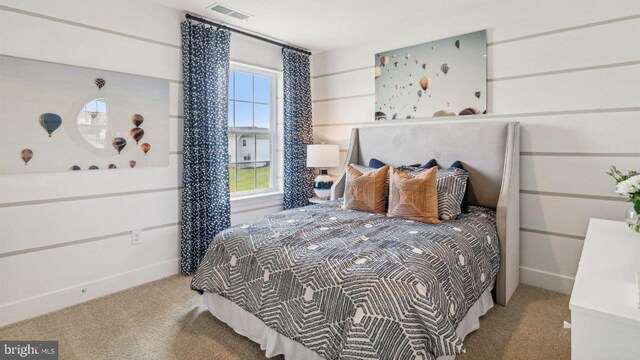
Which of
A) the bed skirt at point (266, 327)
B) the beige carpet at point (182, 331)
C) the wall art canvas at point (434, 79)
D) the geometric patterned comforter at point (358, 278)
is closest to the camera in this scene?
the geometric patterned comforter at point (358, 278)

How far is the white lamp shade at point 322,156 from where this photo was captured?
3811 mm

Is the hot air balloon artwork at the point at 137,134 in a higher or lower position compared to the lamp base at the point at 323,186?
higher

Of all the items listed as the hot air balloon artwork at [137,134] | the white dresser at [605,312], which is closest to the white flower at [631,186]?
the white dresser at [605,312]

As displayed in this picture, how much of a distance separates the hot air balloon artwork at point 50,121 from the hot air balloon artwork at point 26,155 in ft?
0.59

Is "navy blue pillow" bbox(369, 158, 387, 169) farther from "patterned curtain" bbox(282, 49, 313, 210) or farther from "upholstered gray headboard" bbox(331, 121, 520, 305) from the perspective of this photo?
"patterned curtain" bbox(282, 49, 313, 210)

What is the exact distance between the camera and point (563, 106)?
8.50 feet

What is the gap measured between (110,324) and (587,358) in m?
2.56

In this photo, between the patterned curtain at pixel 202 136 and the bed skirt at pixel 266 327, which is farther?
the patterned curtain at pixel 202 136

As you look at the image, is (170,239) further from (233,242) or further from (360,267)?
(360,267)

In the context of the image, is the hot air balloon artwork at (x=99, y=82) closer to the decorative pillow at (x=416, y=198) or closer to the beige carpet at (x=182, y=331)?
the beige carpet at (x=182, y=331)

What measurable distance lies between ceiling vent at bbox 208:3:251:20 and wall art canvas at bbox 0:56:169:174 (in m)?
0.79

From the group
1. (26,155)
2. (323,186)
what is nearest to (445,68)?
(323,186)

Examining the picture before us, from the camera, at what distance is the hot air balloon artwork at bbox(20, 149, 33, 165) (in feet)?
7.38

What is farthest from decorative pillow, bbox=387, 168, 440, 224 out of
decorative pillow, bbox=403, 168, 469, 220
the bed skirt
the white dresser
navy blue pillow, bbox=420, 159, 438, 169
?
the white dresser
